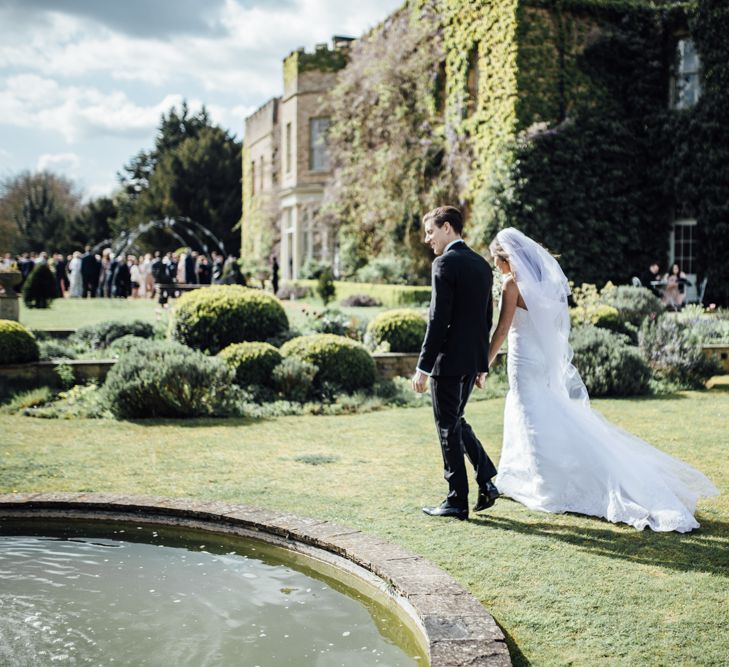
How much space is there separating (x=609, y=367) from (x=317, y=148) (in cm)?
2200

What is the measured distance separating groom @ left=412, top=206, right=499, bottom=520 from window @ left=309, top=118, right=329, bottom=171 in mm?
26015

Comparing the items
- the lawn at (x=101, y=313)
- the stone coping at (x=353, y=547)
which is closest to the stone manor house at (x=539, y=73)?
the lawn at (x=101, y=313)

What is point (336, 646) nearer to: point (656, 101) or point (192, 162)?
point (656, 101)

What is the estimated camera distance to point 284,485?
19.7 feet

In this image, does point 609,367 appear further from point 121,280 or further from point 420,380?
point 121,280

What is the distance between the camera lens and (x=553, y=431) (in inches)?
210

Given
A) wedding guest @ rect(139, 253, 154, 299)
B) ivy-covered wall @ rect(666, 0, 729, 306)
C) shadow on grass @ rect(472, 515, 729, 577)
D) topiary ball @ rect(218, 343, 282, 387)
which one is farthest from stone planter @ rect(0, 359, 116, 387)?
wedding guest @ rect(139, 253, 154, 299)

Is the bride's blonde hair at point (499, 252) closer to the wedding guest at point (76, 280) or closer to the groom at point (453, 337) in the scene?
the groom at point (453, 337)

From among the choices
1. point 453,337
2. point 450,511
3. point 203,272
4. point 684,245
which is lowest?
point 450,511

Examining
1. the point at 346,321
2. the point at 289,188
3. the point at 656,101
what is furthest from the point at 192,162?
the point at 346,321

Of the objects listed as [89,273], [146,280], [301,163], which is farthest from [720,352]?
[146,280]

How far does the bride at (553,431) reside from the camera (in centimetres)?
517

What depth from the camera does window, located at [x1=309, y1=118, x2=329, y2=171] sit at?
100 ft

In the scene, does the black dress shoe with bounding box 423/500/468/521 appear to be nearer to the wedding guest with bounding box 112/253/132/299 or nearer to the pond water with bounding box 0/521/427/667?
the pond water with bounding box 0/521/427/667
